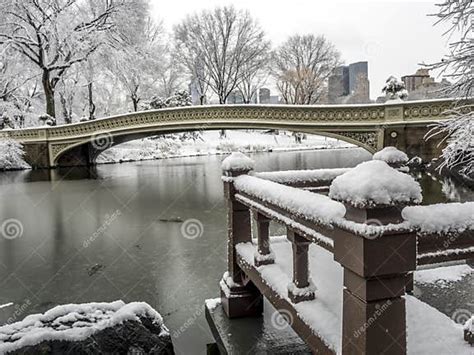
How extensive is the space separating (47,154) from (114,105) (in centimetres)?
2484

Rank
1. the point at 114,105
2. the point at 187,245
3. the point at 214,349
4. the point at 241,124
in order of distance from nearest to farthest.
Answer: the point at 214,349 → the point at 187,245 → the point at 241,124 → the point at 114,105

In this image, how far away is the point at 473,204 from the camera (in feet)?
6.45

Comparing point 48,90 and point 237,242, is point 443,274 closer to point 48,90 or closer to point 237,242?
point 237,242

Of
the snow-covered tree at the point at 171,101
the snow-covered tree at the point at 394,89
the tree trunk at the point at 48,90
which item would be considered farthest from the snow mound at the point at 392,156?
the snow-covered tree at the point at 171,101

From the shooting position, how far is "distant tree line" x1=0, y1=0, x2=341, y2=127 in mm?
24578

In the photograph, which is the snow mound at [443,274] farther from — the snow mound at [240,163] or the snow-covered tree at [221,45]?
the snow-covered tree at [221,45]

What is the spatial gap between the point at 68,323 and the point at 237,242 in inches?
63.0

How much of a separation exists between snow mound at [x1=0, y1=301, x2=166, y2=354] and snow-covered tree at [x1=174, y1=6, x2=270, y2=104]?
40.8 metres

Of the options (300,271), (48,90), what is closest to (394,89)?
(300,271)

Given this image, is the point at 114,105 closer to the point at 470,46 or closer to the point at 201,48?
the point at 201,48

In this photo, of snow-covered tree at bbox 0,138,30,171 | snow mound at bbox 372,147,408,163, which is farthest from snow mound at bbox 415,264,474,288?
snow-covered tree at bbox 0,138,30,171

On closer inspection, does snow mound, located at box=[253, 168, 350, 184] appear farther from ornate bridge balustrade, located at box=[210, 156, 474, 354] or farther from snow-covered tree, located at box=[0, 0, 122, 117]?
snow-covered tree, located at box=[0, 0, 122, 117]

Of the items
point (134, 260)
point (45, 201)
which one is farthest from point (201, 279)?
point (45, 201)

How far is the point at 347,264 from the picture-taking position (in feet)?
5.94
